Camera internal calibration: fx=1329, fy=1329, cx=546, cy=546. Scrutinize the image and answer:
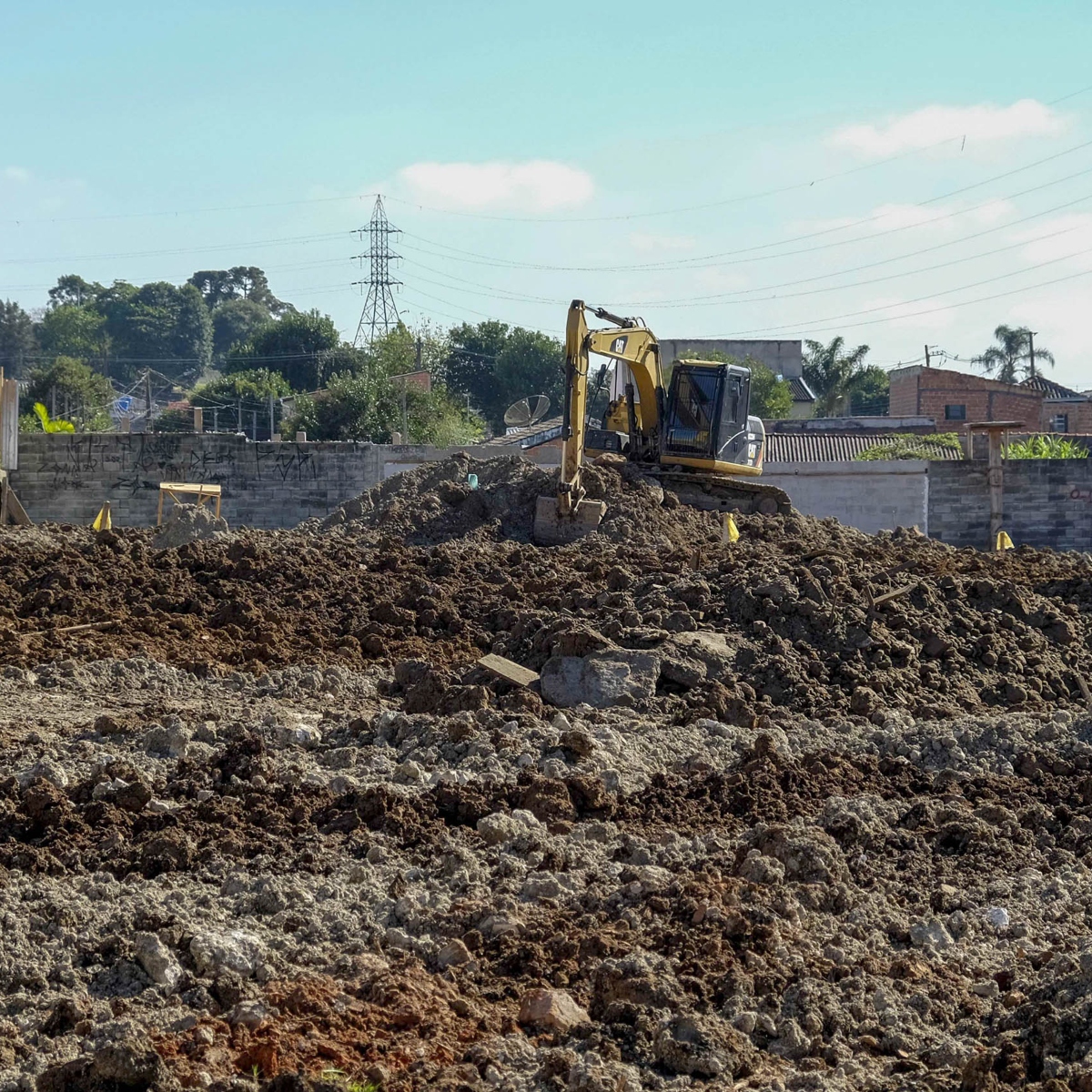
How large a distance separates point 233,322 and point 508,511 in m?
114

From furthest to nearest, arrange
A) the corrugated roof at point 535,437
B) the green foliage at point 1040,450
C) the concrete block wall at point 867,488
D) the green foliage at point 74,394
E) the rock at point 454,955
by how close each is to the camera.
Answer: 1. the green foliage at point 74,394
2. the corrugated roof at point 535,437
3. the green foliage at point 1040,450
4. the concrete block wall at point 867,488
5. the rock at point 454,955

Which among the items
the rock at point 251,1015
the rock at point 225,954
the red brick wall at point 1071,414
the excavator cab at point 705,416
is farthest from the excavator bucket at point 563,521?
the red brick wall at point 1071,414

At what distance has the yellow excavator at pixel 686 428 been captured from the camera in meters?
18.7

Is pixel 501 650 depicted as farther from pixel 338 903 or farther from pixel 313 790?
pixel 338 903

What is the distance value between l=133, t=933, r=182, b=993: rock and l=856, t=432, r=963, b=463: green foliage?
26764 millimetres

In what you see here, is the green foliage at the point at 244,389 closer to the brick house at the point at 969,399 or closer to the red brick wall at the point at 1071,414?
the brick house at the point at 969,399

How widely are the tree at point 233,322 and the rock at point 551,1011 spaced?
401 ft

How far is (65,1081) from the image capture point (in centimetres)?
391

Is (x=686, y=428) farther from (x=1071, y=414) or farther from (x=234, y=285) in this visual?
(x=234, y=285)

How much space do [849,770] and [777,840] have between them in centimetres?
149

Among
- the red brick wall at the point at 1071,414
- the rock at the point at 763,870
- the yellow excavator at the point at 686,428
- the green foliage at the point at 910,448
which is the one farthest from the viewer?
the red brick wall at the point at 1071,414

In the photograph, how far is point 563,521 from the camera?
16.5m

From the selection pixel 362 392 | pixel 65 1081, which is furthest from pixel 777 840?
pixel 362 392

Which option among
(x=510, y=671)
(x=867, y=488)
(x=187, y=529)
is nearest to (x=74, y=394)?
(x=867, y=488)
